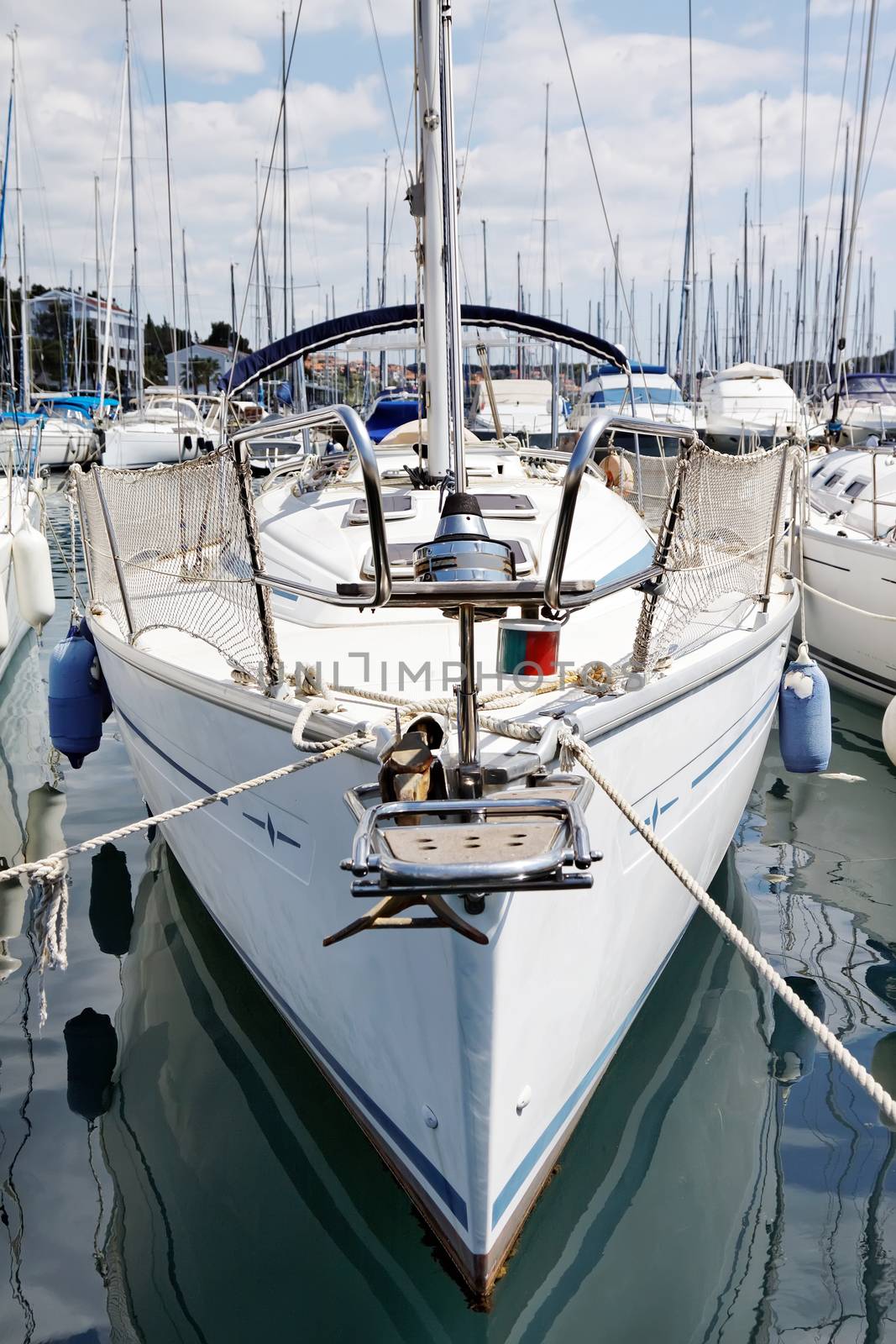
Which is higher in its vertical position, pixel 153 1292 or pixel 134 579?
pixel 134 579

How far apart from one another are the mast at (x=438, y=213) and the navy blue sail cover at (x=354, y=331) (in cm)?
166

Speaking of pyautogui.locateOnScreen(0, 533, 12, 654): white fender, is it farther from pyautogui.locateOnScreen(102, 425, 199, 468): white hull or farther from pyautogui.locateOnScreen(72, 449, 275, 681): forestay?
pyautogui.locateOnScreen(102, 425, 199, 468): white hull

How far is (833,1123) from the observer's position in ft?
12.3

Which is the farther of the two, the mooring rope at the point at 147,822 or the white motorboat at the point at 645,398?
the white motorboat at the point at 645,398

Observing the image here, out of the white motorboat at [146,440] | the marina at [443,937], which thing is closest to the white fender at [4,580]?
the marina at [443,937]

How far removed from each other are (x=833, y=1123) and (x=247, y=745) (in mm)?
2411

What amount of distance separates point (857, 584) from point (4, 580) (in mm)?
7368

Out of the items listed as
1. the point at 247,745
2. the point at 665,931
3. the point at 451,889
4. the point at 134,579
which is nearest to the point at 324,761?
the point at 247,745

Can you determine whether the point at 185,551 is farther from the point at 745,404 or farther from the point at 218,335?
the point at 218,335

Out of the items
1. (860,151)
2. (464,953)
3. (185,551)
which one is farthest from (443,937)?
(860,151)

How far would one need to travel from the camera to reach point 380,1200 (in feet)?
11.1

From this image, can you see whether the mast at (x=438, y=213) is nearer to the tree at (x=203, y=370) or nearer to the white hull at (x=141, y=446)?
the white hull at (x=141, y=446)

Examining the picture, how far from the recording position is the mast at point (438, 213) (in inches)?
159

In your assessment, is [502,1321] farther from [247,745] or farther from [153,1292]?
[247,745]
